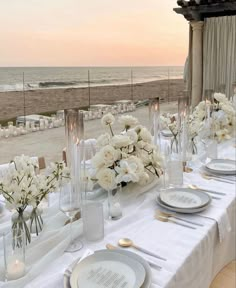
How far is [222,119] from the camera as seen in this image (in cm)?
231

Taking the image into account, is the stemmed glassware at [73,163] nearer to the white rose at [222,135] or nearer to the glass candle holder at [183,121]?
the glass candle holder at [183,121]

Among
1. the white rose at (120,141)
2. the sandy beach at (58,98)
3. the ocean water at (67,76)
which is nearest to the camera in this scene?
the white rose at (120,141)

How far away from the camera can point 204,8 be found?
487 centimetres


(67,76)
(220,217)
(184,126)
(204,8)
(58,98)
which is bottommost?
(220,217)

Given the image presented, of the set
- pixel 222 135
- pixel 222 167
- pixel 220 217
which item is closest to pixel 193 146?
pixel 222 167

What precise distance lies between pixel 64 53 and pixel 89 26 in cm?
349

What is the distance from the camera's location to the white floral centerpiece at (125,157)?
1.23 metres

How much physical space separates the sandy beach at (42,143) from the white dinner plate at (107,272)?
311cm

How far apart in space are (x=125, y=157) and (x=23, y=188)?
49 cm

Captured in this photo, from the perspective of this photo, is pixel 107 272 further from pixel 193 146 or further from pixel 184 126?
pixel 193 146

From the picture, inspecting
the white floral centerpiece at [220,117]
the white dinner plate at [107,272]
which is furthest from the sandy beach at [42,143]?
the white dinner plate at [107,272]

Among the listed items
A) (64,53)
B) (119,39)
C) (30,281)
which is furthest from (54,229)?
(64,53)

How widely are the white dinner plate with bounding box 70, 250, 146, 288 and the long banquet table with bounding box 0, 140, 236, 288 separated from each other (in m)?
0.05

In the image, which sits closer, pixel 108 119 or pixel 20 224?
pixel 20 224
